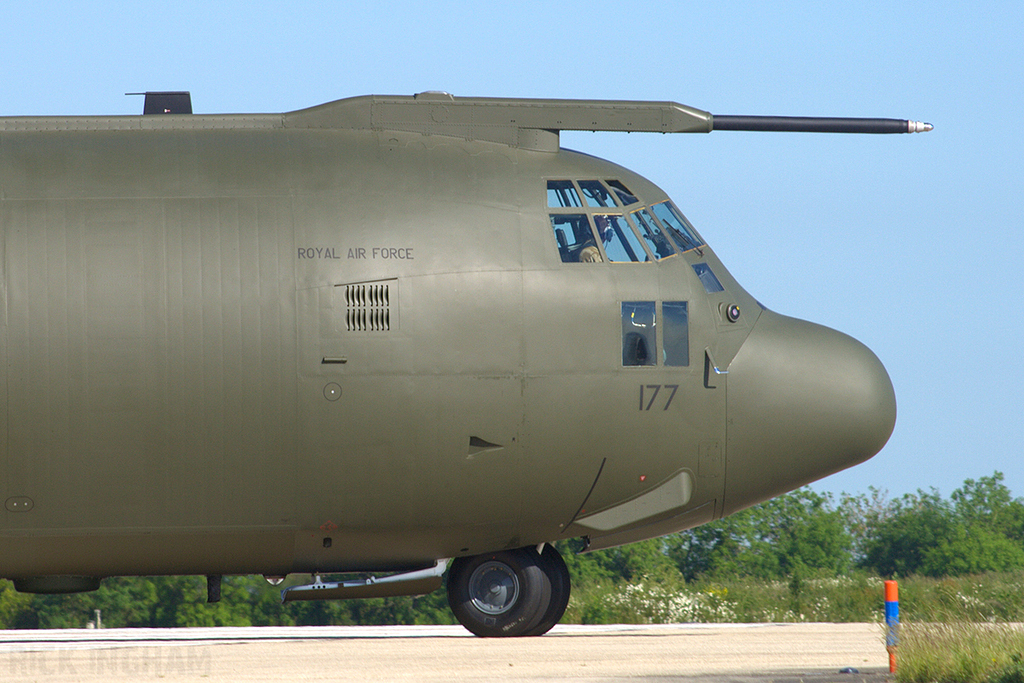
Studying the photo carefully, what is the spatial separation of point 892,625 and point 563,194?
240 inches

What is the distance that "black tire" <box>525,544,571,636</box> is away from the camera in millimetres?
15742

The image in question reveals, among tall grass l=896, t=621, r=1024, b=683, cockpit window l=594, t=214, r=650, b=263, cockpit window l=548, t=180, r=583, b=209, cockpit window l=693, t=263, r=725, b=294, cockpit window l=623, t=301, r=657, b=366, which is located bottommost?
tall grass l=896, t=621, r=1024, b=683

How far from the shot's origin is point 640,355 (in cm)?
1482

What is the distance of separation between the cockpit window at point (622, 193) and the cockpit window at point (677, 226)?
0.32m

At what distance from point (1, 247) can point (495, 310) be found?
542 centimetres

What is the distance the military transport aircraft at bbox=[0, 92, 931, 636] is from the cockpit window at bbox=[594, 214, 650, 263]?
0.03m

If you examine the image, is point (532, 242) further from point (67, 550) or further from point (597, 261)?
point (67, 550)

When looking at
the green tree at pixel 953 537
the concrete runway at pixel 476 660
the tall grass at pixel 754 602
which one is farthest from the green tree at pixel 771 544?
the concrete runway at pixel 476 660

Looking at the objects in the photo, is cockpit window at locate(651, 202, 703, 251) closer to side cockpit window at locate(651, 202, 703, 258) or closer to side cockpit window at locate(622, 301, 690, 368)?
side cockpit window at locate(651, 202, 703, 258)

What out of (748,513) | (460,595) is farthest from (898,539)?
(460,595)

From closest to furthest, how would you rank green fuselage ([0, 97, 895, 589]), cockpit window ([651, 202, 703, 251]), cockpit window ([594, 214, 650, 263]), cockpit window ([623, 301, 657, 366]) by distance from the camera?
green fuselage ([0, 97, 895, 589]) < cockpit window ([623, 301, 657, 366]) < cockpit window ([594, 214, 650, 263]) < cockpit window ([651, 202, 703, 251])

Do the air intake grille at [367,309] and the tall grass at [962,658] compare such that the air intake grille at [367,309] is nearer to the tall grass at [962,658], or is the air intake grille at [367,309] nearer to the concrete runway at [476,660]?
the concrete runway at [476,660]

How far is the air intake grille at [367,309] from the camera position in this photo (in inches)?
562

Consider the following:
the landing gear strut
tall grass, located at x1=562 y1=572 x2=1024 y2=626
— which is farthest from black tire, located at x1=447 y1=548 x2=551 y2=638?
tall grass, located at x1=562 y1=572 x2=1024 y2=626
